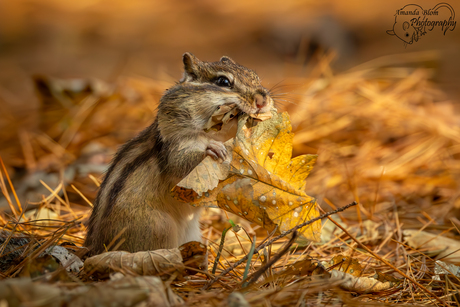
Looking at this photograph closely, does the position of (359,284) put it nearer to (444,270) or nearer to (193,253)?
(444,270)

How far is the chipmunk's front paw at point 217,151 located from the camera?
2.15 m

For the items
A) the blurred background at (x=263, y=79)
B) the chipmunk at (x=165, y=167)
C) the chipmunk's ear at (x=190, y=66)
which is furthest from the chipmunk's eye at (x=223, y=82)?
the blurred background at (x=263, y=79)

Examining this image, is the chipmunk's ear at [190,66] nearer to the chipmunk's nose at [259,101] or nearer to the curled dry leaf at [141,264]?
the chipmunk's nose at [259,101]

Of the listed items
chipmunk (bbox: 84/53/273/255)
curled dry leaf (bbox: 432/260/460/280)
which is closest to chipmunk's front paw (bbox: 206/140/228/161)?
chipmunk (bbox: 84/53/273/255)

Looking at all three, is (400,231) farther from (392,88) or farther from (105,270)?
(392,88)

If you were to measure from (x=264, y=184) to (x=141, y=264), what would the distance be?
2.18ft

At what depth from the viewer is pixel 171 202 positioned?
246 cm

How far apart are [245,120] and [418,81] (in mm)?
4656

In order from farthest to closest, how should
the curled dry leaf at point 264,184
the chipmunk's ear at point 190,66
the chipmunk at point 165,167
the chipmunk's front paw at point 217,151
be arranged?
the chipmunk's ear at point 190,66, the chipmunk at point 165,167, the chipmunk's front paw at point 217,151, the curled dry leaf at point 264,184

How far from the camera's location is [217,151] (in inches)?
85.9

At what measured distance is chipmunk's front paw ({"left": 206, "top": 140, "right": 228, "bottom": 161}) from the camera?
84.7 inches

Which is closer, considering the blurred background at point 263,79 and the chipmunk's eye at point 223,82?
the chipmunk's eye at point 223,82

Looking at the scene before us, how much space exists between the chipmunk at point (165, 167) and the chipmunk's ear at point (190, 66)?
15 cm

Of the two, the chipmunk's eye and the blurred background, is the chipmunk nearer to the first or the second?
the chipmunk's eye
